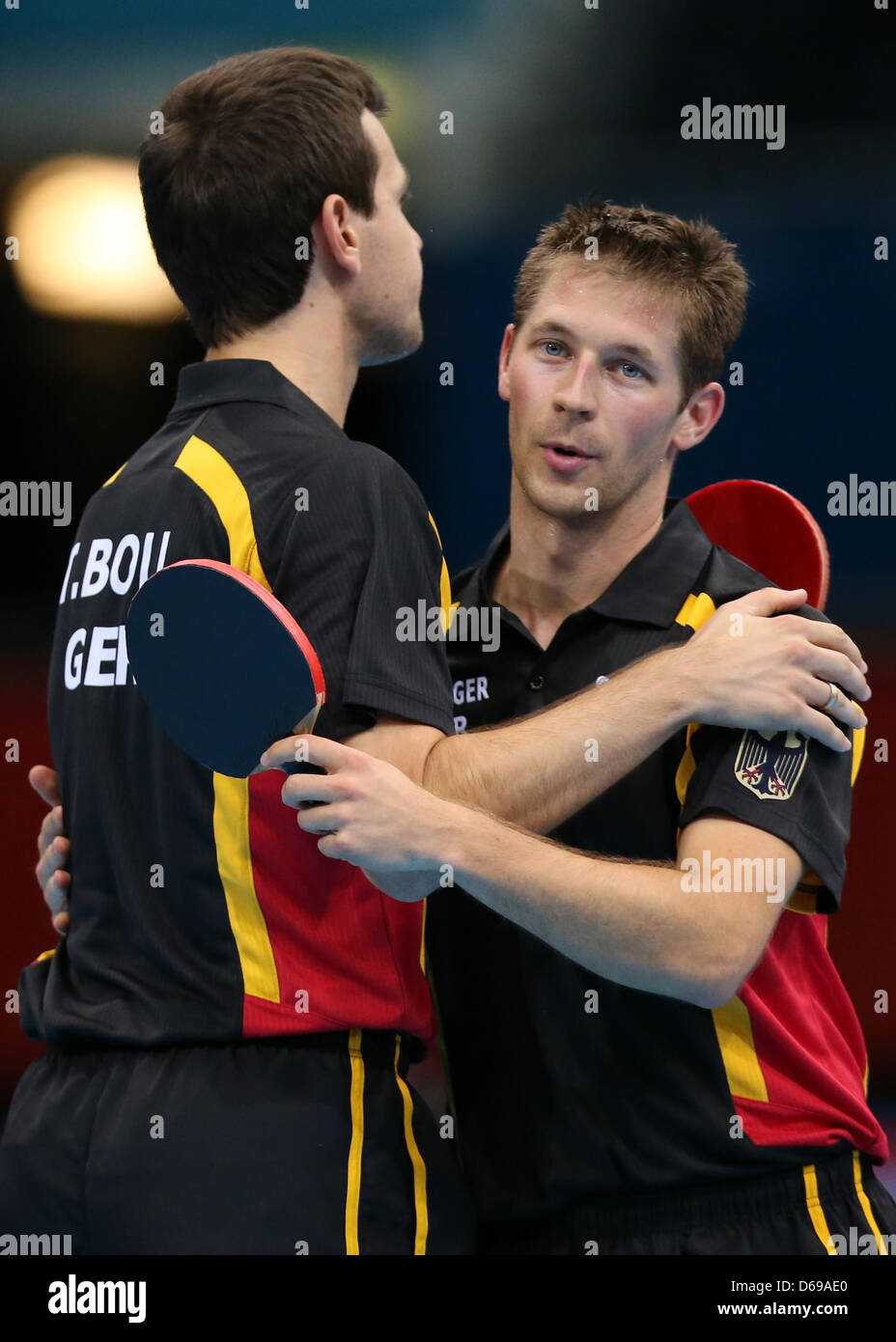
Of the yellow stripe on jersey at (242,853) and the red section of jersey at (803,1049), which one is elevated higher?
the yellow stripe on jersey at (242,853)

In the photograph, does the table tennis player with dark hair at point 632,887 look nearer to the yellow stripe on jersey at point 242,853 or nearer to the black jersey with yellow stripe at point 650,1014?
the black jersey with yellow stripe at point 650,1014

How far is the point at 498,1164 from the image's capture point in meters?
2.72

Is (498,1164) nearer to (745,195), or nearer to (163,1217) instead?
(163,1217)

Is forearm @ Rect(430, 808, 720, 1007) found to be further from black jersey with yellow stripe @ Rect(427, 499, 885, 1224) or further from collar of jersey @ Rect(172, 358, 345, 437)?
collar of jersey @ Rect(172, 358, 345, 437)

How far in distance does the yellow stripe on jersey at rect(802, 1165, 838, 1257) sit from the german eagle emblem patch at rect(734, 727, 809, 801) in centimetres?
70

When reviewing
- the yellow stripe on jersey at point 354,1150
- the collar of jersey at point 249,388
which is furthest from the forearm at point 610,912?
the collar of jersey at point 249,388

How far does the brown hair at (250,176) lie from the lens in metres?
2.51

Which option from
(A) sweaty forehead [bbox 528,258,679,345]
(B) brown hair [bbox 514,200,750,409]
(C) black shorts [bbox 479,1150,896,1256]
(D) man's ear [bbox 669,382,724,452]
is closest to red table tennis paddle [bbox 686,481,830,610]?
(D) man's ear [bbox 669,382,724,452]

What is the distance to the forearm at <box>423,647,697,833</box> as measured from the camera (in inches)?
91.2

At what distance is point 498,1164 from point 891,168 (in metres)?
4.36

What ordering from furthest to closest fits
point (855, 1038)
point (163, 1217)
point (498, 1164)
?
point (855, 1038), point (498, 1164), point (163, 1217)

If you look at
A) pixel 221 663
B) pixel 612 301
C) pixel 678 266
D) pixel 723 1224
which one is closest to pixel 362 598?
pixel 221 663

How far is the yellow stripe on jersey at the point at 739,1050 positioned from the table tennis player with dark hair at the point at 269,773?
513mm
